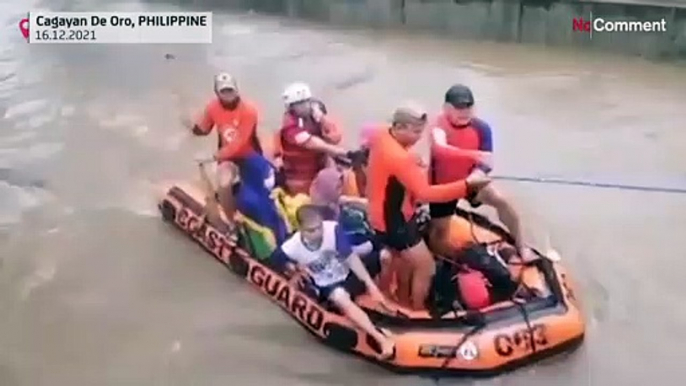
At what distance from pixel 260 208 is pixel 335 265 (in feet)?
0.43

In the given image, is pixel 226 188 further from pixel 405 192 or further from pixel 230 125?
pixel 405 192

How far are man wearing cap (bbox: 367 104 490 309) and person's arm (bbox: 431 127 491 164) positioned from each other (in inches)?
0.7

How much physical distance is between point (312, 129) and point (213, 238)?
0.61ft

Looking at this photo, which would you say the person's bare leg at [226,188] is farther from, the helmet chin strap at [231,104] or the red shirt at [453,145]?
the red shirt at [453,145]

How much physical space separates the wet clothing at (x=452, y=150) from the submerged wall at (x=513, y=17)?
2.16 feet

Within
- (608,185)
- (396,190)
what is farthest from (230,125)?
(608,185)

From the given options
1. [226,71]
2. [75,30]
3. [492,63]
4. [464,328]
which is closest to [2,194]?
[75,30]

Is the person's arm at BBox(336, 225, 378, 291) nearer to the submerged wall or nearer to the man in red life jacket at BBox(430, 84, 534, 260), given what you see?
the man in red life jacket at BBox(430, 84, 534, 260)

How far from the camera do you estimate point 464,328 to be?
1.00 m

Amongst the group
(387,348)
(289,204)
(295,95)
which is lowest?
(387,348)

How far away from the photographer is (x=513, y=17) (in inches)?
65.7

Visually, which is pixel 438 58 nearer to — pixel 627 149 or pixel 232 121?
pixel 627 149

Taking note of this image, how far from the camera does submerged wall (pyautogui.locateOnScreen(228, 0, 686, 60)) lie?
5.26ft
